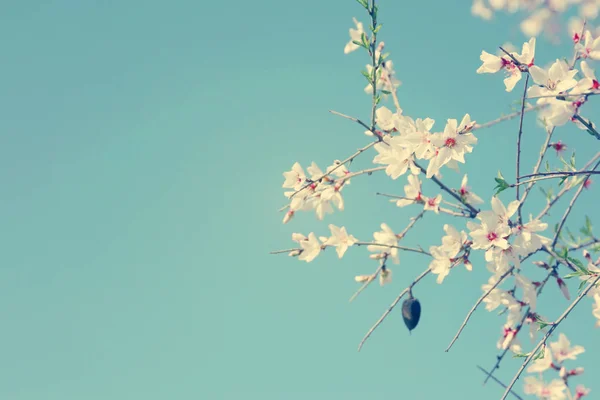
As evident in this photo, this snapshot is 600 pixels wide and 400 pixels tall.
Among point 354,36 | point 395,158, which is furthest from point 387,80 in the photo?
point 395,158

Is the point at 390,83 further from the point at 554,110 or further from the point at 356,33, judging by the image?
the point at 554,110

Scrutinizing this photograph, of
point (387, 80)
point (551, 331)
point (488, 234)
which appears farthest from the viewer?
point (387, 80)

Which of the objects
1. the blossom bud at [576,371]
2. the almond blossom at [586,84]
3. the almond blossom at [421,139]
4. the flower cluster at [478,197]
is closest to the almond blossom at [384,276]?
the flower cluster at [478,197]

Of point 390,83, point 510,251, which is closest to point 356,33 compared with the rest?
point 390,83

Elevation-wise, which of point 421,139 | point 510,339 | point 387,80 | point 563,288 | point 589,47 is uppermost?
point 387,80

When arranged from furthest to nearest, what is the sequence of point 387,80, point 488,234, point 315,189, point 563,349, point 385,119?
1. point 563,349
2. point 387,80
3. point 315,189
4. point 385,119
5. point 488,234

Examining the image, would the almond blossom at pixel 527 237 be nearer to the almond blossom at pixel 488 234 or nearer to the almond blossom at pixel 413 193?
the almond blossom at pixel 488 234

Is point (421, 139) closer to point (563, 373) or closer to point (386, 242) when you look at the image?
point (386, 242)

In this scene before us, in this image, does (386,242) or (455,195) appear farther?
(386,242)

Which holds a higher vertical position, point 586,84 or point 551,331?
point 586,84
